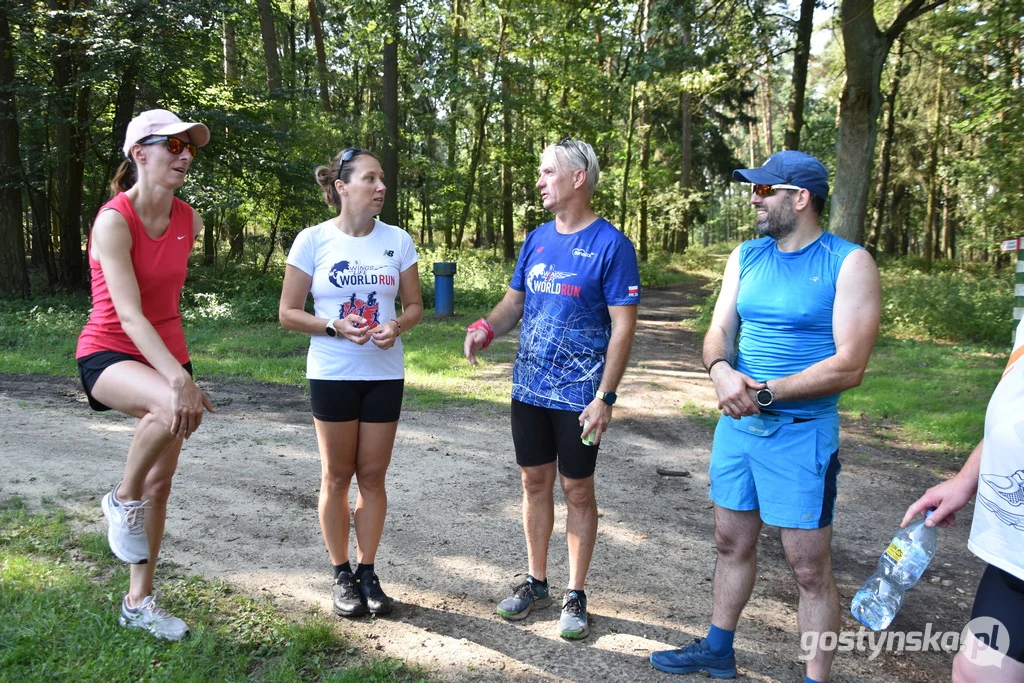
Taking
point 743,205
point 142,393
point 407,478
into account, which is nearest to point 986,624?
point 142,393

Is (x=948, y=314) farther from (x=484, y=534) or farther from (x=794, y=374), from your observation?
(x=794, y=374)

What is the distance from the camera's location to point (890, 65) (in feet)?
86.7

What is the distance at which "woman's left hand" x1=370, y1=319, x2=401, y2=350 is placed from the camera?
3553mm

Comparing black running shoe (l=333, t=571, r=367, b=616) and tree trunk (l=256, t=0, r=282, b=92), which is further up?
tree trunk (l=256, t=0, r=282, b=92)

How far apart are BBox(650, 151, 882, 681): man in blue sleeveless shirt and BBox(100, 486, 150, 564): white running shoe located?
2.40 m

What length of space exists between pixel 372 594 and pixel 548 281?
1750 millimetres

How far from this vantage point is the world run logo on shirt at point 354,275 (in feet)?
12.0

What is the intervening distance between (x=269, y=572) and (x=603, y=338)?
2.20 m

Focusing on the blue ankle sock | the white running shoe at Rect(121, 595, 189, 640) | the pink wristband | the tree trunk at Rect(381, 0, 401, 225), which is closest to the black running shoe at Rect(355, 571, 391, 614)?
the white running shoe at Rect(121, 595, 189, 640)

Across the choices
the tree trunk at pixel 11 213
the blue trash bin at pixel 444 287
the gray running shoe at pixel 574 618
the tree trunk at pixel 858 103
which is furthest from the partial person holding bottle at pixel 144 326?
the tree trunk at pixel 11 213

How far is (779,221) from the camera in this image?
3.11 metres

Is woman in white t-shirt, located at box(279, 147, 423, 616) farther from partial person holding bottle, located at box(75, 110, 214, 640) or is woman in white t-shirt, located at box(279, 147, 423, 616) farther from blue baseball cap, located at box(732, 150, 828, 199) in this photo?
blue baseball cap, located at box(732, 150, 828, 199)

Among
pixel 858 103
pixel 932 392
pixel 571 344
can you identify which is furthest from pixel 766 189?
pixel 858 103

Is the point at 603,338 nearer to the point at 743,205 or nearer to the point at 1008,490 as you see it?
the point at 1008,490
